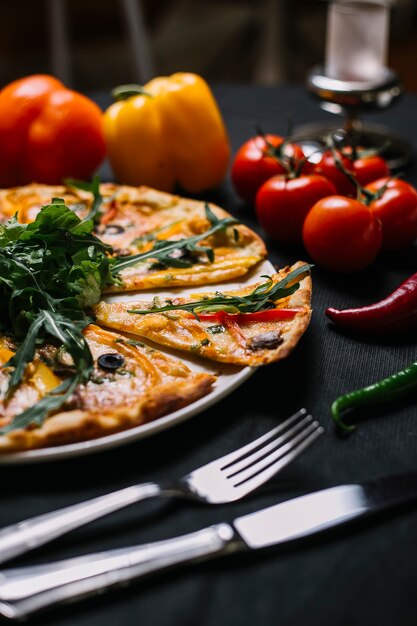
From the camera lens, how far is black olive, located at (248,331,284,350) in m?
1.97

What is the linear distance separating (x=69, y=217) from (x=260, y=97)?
2.04m

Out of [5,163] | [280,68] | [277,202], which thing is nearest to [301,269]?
[277,202]

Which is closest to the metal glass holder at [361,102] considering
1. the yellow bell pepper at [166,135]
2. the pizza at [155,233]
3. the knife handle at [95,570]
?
the yellow bell pepper at [166,135]

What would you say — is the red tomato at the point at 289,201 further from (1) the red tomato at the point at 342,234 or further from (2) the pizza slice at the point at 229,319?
(2) the pizza slice at the point at 229,319

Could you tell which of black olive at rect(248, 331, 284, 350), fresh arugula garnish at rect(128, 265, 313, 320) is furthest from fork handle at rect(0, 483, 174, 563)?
fresh arugula garnish at rect(128, 265, 313, 320)

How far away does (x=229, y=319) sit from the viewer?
2098 mm

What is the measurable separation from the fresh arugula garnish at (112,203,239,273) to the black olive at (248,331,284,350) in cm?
50

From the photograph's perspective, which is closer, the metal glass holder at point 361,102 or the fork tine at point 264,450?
the fork tine at point 264,450

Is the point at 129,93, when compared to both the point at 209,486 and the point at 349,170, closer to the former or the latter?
the point at 349,170

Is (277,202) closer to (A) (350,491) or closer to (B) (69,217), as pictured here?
(B) (69,217)

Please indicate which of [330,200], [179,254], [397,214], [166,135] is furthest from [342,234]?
[166,135]

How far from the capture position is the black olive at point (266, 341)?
77.5 inches

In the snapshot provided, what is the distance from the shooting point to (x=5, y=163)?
315 cm

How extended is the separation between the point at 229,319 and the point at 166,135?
1280mm
